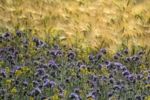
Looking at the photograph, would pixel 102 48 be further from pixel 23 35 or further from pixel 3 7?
pixel 3 7

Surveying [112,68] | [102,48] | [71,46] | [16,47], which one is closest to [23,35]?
[16,47]

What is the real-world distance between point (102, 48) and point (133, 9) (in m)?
0.69

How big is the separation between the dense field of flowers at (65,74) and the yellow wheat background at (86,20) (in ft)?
0.53

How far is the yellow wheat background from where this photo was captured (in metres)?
4.46

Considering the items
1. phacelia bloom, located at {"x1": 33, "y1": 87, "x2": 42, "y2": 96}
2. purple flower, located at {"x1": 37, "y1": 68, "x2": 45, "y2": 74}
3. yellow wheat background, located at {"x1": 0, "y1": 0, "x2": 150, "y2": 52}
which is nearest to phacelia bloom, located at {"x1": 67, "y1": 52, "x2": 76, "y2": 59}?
yellow wheat background, located at {"x1": 0, "y1": 0, "x2": 150, "y2": 52}

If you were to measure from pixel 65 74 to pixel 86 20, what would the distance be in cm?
96

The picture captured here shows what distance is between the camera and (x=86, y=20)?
4.71m

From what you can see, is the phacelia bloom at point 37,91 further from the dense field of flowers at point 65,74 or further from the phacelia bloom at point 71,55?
the phacelia bloom at point 71,55

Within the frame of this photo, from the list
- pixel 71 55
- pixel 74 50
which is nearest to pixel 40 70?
pixel 71 55

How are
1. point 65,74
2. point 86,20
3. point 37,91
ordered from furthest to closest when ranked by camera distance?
point 86,20
point 65,74
point 37,91

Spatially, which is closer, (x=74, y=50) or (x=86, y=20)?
(x=74, y=50)

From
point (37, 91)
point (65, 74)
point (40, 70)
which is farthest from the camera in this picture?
point (65, 74)

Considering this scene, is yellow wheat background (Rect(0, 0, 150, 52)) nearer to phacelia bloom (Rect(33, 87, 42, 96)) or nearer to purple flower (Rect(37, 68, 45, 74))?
purple flower (Rect(37, 68, 45, 74))

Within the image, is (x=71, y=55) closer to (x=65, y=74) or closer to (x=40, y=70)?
(x=65, y=74)
